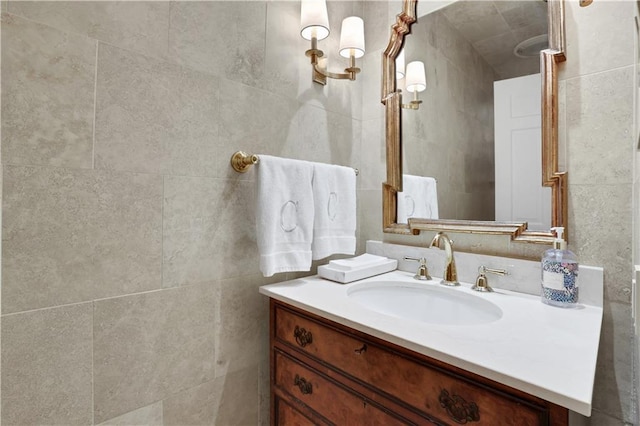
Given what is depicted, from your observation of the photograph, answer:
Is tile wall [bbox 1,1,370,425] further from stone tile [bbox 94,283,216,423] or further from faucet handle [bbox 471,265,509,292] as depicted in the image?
faucet handle [bbox 471,265,509,292]

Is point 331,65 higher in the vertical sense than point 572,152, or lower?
higher

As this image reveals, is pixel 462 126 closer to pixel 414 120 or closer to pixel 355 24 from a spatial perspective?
pixel 414 120

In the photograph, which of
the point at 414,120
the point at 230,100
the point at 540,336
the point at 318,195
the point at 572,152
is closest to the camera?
the point at 540,336

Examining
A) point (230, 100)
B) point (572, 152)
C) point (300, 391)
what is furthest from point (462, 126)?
point (300, 391)

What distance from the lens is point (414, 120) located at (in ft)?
4.58

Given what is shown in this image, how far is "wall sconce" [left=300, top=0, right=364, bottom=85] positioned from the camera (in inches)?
47.2

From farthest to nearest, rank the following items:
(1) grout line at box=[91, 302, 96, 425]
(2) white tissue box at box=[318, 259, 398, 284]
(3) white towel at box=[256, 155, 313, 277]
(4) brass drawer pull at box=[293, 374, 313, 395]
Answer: (2) white tissue box at box=[318, 259, 398, 284] < (3) white towel at box=[256, 155, 313, 277] < (4) brass drawer pull at box=[293, 374, 313, 395] < (1) grout line at box=[91, 302, 96, 425]

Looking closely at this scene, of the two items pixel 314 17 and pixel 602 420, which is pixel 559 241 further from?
pixel 314 17

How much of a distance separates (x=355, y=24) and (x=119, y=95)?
0.98 metres

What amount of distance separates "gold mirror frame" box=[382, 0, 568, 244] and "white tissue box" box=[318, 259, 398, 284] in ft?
0.66

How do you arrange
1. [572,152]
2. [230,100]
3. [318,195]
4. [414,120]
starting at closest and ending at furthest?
[572,152] → [230,100] → [318,195] → [414,120]

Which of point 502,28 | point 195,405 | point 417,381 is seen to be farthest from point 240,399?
point 502,28

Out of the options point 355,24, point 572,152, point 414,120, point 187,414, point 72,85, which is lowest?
point 187,414

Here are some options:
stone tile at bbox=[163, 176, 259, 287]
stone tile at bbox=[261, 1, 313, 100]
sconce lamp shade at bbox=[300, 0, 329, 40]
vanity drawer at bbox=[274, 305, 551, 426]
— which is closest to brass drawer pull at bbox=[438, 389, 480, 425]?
vanity drawer at bbox=[274, 305, 551, 426]
